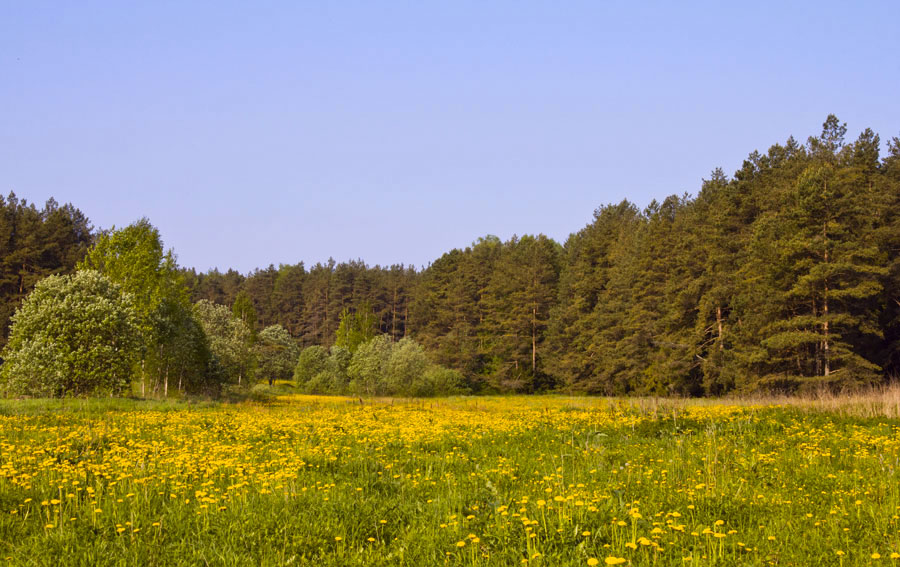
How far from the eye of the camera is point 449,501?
664cm

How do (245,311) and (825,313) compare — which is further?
(245,311)

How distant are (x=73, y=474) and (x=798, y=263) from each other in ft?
121

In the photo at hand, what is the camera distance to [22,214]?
66062mm

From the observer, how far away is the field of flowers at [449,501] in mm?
4910

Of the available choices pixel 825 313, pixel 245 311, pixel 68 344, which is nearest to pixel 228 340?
pixel 245 311

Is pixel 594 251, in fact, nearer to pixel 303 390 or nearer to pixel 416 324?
pixel 416 324

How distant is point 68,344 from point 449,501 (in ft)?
85.4

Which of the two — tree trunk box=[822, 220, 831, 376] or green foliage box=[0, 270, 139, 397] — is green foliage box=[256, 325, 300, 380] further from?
tree trunk box=[822, 220, 831, 376]

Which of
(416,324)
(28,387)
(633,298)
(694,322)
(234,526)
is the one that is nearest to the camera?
(234,526)

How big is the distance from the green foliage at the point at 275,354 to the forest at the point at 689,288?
859 cm

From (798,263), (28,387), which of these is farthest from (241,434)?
(798,263)

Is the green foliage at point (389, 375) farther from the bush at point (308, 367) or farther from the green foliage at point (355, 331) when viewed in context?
the green foliage at point (355, 331)

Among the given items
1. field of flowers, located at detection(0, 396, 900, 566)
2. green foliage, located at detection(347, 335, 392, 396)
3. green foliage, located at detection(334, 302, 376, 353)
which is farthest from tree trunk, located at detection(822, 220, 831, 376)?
green foliage, located at detection(334, 302, 376, 353)

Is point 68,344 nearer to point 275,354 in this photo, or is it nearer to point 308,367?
point 308,367
